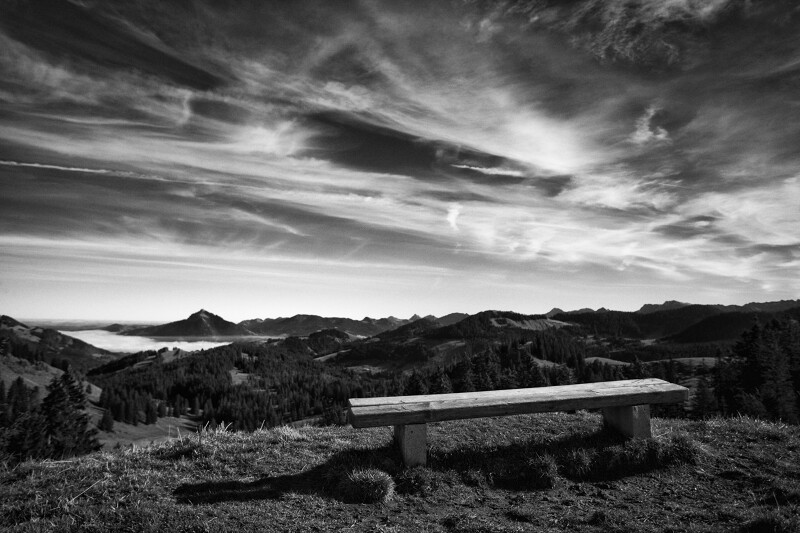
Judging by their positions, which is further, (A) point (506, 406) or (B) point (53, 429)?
(B) point (53, 429)

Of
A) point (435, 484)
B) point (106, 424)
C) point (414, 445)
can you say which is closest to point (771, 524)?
point (435, 484)

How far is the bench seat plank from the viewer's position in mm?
8891

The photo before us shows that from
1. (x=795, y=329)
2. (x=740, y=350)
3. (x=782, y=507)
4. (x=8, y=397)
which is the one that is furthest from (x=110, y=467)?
(x=8, y=397)

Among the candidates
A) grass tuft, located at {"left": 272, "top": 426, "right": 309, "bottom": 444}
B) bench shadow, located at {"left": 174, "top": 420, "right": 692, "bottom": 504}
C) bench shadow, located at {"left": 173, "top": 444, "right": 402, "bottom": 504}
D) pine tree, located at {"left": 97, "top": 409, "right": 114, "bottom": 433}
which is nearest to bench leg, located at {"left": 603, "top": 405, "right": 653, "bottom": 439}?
bench shadow, located at {"left": 174, "top": 420, "right": 692, "bottom": 504}

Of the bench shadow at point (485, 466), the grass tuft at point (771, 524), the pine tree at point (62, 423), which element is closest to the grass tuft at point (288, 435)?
the bench shadow at point (485, 466)

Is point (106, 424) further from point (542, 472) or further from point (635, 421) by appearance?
point (635, 421)

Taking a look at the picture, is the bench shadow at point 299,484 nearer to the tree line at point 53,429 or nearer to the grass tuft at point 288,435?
the grass tuft at point 288,435

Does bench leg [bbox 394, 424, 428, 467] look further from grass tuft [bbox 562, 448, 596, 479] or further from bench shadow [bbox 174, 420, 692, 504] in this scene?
grass tuft [bbox 562, 448, 596, 479]

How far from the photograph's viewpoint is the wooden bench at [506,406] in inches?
353

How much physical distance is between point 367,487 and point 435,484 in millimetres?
1423

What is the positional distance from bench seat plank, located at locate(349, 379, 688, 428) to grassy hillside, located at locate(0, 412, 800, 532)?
0.97 meters

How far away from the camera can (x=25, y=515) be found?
6.54 meters

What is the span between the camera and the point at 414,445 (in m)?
9.19

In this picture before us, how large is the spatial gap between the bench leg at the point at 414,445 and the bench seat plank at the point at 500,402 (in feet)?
0.93
